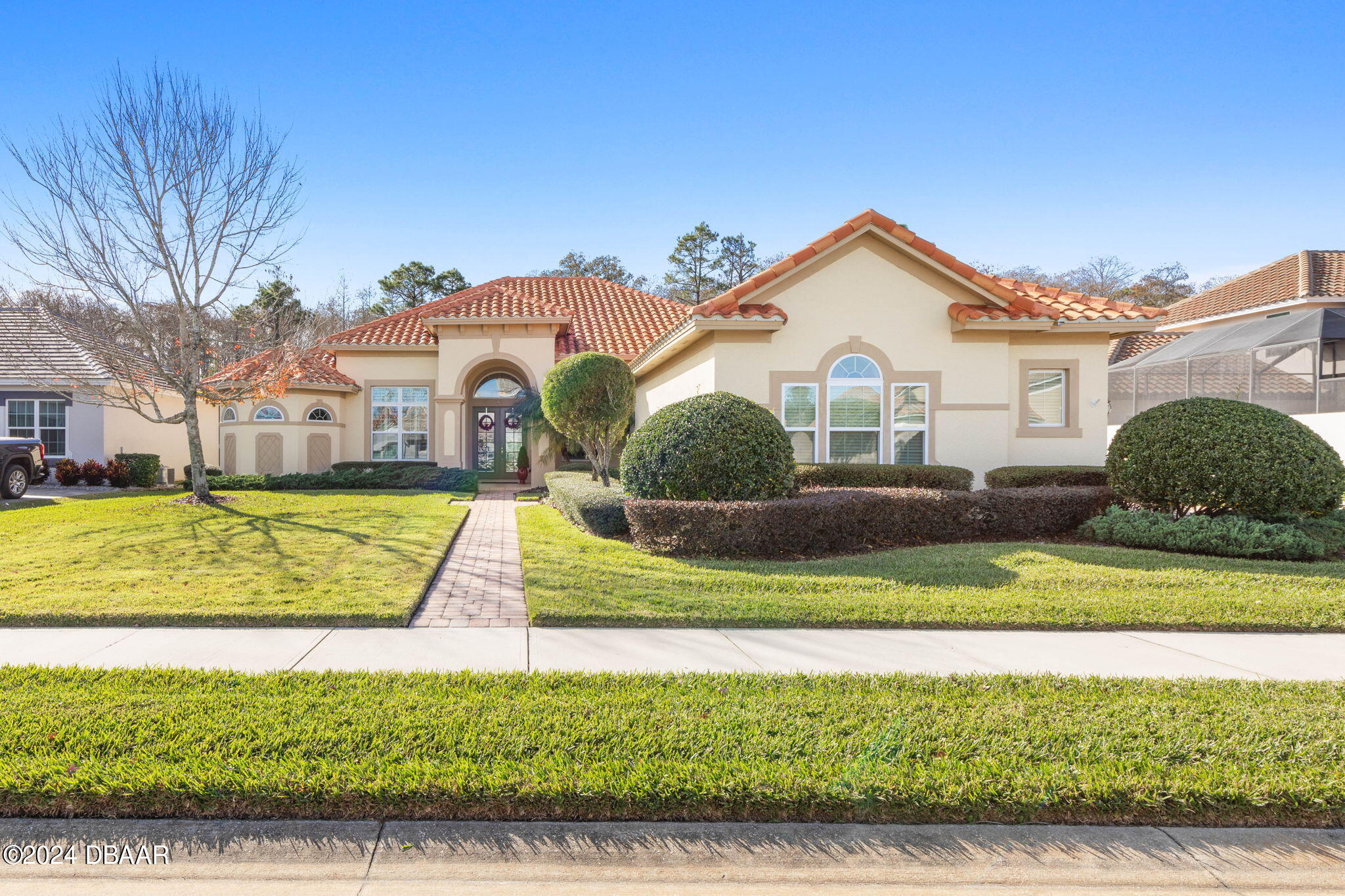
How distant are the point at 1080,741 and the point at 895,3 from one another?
485 inches

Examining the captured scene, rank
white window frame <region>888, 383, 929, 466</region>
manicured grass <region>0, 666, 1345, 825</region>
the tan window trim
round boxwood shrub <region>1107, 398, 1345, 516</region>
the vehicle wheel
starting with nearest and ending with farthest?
manicured grass <region>0, 666, 1345, 825</region> < round boxwood shrub <region>1107, 398, 1345, 516</region> < white window frame <region>888, 383, 929, 466</region> < the tan window trim < the vehicle wheel

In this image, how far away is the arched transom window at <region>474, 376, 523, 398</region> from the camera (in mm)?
23016

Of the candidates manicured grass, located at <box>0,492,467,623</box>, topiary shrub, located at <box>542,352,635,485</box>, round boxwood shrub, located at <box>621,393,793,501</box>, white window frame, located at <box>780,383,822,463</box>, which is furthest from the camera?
topiary shrub, located at <box>542,352,635,485</box>

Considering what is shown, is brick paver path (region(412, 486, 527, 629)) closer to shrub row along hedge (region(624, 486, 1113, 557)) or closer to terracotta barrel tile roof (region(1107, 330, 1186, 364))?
shrub row along hedge (region(624, 486, 1113, 557))

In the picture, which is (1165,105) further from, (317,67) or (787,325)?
(317,67)

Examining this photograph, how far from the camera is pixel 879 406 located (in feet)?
41.5

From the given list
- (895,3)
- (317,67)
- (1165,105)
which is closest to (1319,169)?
(1165,105)

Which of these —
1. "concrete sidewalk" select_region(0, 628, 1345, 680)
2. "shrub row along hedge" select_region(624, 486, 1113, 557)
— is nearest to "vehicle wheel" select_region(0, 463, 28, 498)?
"concrete sidewalk" select_region(0, 628, 1345, 680)

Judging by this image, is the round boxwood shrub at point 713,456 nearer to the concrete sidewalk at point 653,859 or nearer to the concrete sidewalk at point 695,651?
the concrete sidewalk at point 695,651

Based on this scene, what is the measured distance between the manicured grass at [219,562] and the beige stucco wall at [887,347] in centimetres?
603

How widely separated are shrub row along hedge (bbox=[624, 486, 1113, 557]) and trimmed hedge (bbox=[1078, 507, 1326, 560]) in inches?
31.8

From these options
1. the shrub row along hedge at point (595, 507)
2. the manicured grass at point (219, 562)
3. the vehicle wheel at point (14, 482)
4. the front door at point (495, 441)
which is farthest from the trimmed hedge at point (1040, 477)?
the vehicle wheel at point (14, 482)

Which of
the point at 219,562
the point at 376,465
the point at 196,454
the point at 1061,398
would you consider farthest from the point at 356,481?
the point at 1061,398

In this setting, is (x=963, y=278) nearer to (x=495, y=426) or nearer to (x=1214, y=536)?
(x=1214, y=536)
